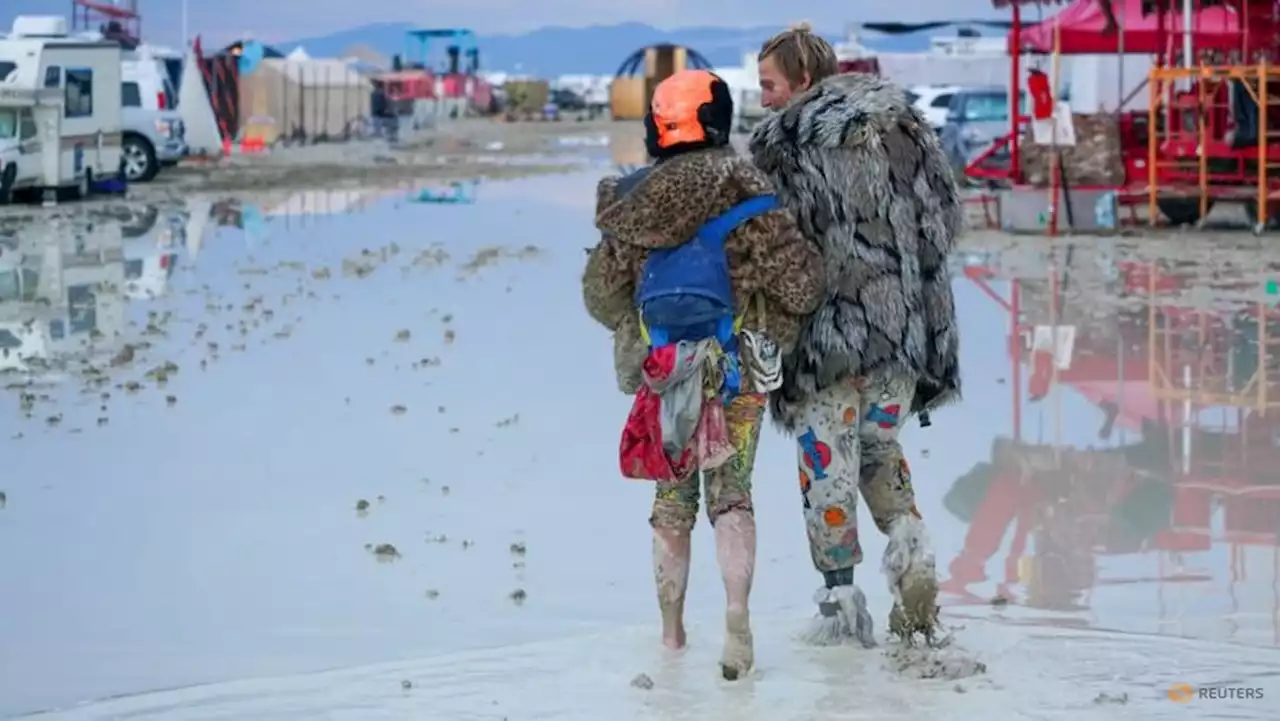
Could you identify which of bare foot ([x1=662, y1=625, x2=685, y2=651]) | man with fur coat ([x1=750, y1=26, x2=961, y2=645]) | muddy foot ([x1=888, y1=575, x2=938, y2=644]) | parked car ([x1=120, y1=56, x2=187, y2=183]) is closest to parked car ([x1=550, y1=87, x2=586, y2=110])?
parked car ([x1=120, y1=56, x2=187, y2=183])

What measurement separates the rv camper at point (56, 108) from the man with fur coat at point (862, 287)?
75.9 feet

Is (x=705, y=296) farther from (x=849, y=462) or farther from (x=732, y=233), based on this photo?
(x=849, y=462)

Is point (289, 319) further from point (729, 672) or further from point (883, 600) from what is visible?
point (729, 672)

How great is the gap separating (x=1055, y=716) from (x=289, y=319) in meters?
10.4

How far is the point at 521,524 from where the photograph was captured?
864 centimetres

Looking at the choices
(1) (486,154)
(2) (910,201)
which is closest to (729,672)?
(2) (910,201)

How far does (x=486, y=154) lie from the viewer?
4969 cm

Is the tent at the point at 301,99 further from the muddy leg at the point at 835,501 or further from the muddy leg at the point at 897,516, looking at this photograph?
the muddy leg at the point at 897,516

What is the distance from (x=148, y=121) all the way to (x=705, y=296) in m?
31.5

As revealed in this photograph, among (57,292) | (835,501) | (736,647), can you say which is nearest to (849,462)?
(835,501)

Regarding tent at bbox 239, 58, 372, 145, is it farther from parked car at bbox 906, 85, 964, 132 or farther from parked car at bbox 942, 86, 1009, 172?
parked car at bbox 942, 86, 1009, 172

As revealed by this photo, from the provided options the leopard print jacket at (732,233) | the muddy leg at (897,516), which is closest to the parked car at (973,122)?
the muddy leg at (897,516)

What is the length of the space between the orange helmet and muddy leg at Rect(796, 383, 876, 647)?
2.41 ft

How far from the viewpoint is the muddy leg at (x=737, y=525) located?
617 centimetres
